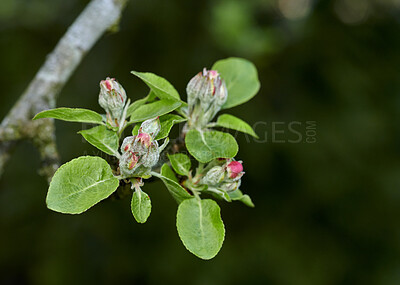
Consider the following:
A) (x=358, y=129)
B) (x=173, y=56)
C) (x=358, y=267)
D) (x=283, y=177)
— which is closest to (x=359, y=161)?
(x=358, y=129)

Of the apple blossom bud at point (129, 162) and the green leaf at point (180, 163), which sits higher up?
the apple blossom bud at point (129, 162)

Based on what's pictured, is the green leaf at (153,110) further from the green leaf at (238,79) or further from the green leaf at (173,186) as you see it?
the green leaf at (238,79)

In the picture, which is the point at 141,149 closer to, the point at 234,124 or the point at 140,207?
the point at 140,207

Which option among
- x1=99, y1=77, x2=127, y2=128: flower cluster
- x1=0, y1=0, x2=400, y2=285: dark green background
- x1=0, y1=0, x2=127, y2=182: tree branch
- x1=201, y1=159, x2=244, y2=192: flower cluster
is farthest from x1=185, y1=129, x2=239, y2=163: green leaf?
x1=0, y1=0, x2=400, y2=285: dark green background

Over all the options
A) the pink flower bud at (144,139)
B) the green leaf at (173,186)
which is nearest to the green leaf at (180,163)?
the green leaf at (173,186)

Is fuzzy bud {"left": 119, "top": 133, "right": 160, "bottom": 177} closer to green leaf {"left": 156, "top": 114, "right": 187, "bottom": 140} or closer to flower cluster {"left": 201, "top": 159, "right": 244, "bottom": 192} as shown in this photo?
green leaf {"left": 156, "top": 114, "right": 187, "bottom": 140}

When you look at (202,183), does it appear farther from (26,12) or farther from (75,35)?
(26,12)

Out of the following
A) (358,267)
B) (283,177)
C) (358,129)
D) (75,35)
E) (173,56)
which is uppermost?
(75,35)
